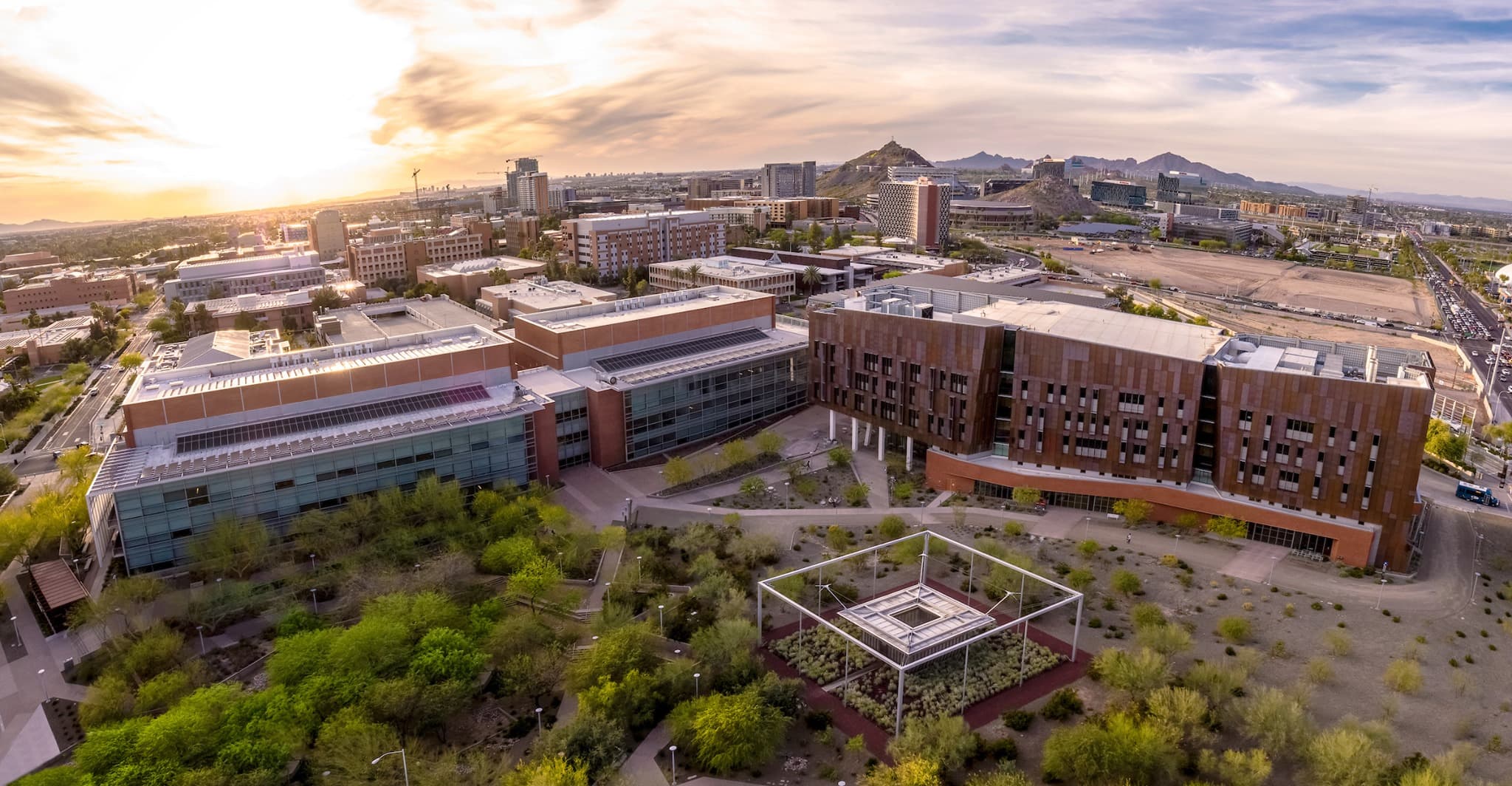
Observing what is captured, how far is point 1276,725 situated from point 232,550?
57432mm

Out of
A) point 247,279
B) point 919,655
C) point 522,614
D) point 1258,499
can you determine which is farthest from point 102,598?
point 247,279

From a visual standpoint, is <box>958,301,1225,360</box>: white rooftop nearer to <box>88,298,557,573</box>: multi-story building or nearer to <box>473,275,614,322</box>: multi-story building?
<box>88,298,557,573</box>: multi-story building

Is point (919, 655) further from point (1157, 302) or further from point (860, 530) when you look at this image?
point (1157, 302)

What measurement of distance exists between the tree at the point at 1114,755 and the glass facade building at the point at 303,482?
43.8m

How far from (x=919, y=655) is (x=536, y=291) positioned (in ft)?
300

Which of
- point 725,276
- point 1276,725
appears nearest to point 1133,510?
point 1276,725

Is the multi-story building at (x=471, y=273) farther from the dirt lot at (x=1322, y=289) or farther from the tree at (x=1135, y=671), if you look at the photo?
the dirt lot at (x=1322, y=289)

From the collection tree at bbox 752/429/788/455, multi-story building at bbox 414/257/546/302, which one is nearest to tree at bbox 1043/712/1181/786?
tree at bbox 752/429/788/455

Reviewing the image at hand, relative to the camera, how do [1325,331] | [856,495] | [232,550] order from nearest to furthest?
[232,550]
[856,495]
[1325,331]

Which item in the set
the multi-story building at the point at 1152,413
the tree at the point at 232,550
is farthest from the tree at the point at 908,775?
the tree at the point at 232,550

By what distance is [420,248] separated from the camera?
167 metres

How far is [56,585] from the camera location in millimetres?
48125

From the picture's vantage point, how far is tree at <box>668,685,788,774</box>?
1367 inches

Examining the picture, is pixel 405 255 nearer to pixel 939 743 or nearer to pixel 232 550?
pixel 232 550
